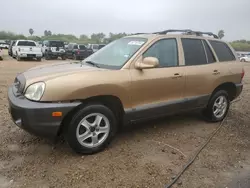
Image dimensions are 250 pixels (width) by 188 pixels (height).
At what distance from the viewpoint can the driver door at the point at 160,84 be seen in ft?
13.3

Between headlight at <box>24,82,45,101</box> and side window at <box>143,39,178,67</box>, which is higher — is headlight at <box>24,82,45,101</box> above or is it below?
below

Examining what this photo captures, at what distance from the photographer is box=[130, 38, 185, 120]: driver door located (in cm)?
407

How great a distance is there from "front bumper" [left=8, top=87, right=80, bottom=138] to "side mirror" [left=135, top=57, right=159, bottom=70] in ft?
3.72

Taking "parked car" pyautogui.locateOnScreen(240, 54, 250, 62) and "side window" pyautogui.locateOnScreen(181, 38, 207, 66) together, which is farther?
"parked car" pyautogui.locateOnScreen(240, 54, 250, 62)

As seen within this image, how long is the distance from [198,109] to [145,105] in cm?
146

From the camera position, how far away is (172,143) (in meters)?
4.35

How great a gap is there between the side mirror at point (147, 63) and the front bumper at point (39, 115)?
3.72 ft

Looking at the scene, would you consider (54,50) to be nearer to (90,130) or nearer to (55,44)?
(55,44)

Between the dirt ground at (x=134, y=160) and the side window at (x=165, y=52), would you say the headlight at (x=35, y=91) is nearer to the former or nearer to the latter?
the dirt ground at (x=134, y=160)

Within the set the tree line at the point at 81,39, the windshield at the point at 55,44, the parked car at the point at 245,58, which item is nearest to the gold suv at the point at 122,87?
the windshield at the point at 55,44

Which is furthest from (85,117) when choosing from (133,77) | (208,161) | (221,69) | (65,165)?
(221,69)

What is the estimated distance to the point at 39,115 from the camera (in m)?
3.27

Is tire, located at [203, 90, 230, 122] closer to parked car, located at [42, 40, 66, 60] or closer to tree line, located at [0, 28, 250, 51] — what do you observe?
parked car, located at [42, 40, 66, 60]

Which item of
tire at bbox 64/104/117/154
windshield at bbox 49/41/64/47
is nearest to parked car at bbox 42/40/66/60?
windshield at bbox 49/41/64/47
